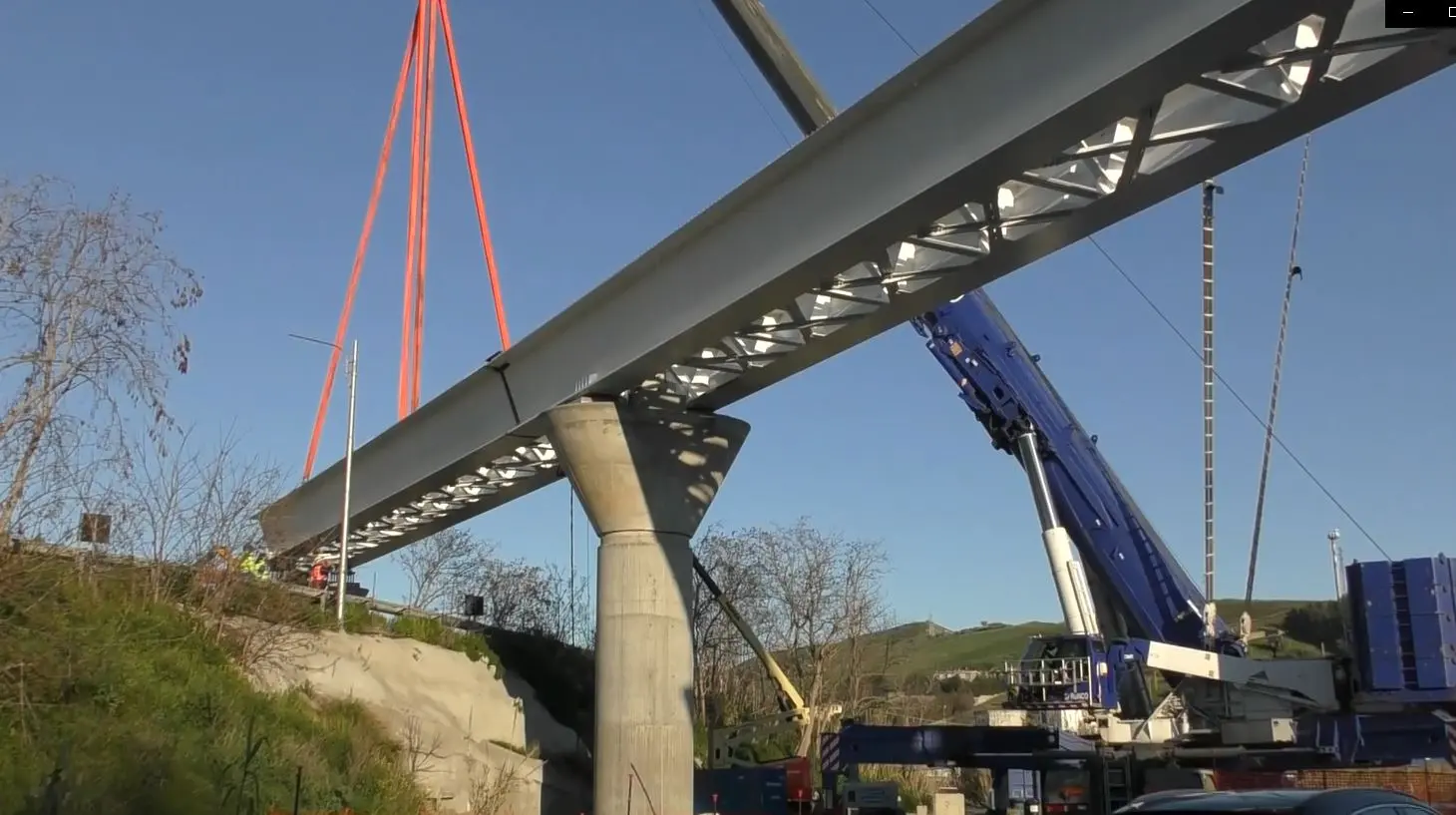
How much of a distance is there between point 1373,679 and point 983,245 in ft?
29.0

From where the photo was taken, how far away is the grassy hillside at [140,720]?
10758 millimetres

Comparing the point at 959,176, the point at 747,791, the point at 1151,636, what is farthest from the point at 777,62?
the point at 747,791

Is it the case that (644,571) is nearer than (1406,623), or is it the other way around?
(1406,623)

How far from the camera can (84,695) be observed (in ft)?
42.2

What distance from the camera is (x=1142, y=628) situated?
21484 millimetres

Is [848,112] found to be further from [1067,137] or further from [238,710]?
[238,710]

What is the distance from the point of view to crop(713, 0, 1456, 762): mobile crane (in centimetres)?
1770

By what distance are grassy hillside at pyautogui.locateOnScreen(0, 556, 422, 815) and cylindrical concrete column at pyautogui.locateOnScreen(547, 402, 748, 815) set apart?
13.6 ft

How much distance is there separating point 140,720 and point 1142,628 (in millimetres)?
15677

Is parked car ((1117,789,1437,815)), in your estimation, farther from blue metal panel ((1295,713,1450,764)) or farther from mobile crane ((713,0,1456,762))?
blue metal panel ((1295,713,1450,764))

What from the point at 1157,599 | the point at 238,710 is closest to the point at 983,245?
the point at 1157,599

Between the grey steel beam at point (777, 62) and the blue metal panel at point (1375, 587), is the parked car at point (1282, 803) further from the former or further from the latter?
the grey steel beam at point (777, 62)

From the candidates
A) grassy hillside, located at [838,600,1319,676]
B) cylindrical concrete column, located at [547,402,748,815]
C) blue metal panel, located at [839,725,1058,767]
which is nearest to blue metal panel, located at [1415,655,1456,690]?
blue metal panel, located at [839,725,1058,767]

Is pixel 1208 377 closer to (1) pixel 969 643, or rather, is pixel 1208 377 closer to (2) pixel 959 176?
(2) pixel 959 176
